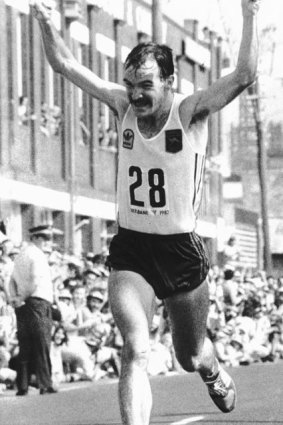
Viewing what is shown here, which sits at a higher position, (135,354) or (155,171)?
(155,171)

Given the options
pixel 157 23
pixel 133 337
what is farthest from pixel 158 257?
pixel 157 23

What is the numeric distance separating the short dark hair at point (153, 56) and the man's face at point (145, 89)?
33 millimetres

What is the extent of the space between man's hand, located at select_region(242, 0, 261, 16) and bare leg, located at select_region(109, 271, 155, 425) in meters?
1.57

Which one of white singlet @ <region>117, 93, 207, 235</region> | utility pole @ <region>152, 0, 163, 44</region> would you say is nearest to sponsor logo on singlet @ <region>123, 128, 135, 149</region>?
white singlet @ <region>117, 93, 207, 235</region>

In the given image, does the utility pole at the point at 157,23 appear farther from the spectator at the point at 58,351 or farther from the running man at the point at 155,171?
the running man at the point at 155,171

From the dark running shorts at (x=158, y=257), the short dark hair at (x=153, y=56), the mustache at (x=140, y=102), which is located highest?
the short dark hair at (x=153, y=56)

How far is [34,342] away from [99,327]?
4445 mm

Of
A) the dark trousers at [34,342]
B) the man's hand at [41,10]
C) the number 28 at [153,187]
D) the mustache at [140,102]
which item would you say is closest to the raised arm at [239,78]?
the mustache at [140,102]

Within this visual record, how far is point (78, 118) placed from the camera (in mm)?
40062

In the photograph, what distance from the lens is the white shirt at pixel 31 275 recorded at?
1738 centimetres

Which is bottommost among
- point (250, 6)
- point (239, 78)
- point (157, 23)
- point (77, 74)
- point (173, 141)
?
point (173, 141)

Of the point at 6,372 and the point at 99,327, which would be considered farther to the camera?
the point at 99,327

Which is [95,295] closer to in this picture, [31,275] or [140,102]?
[31,275]

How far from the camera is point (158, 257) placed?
947 centimetres
